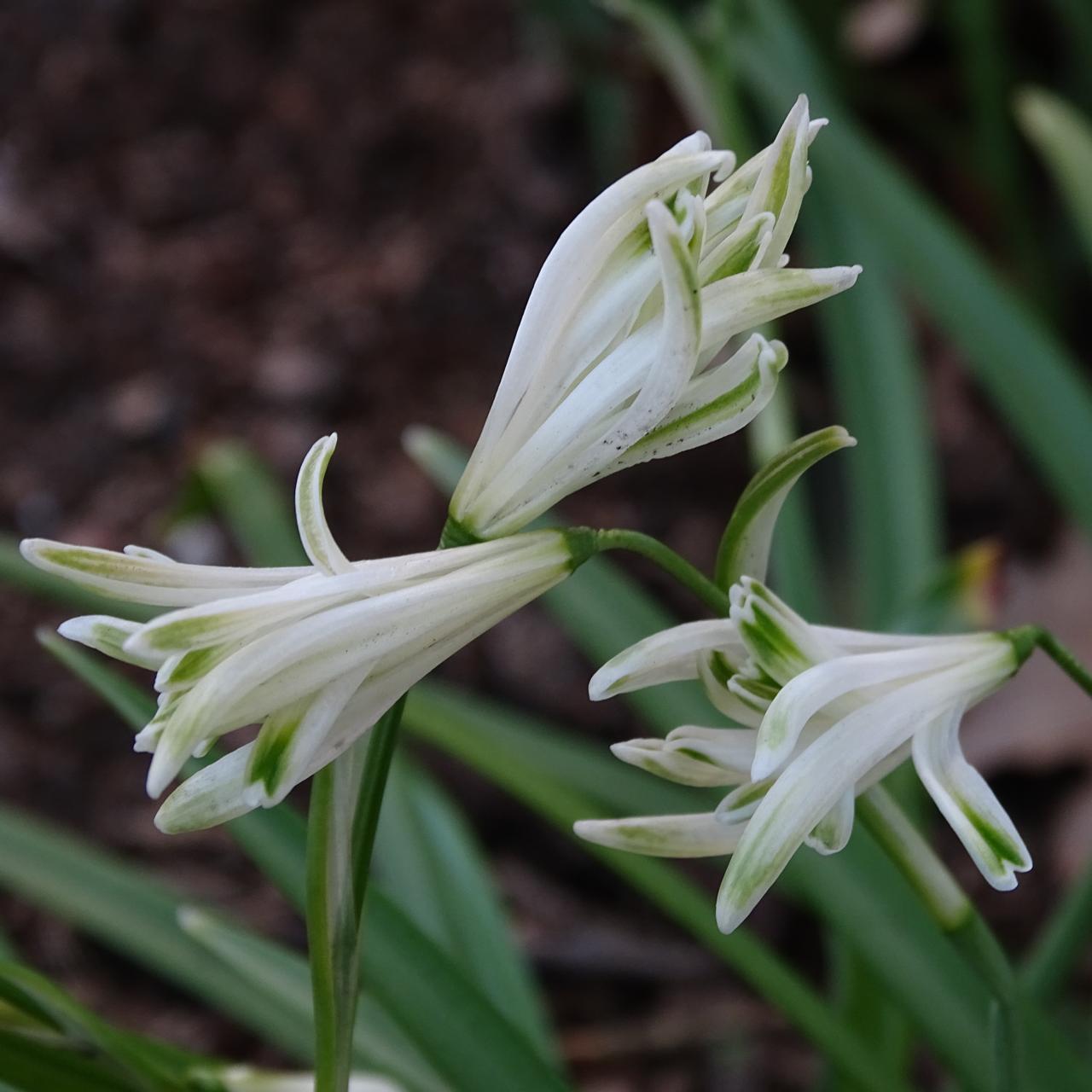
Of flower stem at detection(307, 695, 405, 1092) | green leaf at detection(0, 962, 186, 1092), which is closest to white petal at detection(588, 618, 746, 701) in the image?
flower stem at detection(307, 695, 405, 1092)

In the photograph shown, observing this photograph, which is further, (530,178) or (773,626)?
(530,178)

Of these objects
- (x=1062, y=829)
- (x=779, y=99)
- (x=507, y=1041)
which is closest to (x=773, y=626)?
(x=507, y=1041)

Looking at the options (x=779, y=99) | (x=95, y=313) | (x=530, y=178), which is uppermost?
(x=95, y=313)

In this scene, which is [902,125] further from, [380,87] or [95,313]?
[95,313]

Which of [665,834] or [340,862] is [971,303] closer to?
[665,834]

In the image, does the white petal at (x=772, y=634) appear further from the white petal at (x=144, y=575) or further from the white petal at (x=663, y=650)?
the white petal at (x=144, y=575)

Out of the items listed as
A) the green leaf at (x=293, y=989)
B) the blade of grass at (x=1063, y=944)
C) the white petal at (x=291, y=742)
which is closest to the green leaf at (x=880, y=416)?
the blade of grass at (x=1063, y=944)
